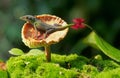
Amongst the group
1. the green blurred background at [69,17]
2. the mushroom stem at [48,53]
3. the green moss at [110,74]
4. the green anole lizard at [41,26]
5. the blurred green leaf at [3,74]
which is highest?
the green blurred background at [69,17]

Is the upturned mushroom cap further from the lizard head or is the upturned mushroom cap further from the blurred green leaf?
the blurred green leaf

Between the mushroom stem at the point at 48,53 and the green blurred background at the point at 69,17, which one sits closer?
the mushroom stem at the point at 48,53

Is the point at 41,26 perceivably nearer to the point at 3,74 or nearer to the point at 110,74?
the point at 3,74

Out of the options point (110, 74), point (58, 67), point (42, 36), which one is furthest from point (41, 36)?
point (110, 74)

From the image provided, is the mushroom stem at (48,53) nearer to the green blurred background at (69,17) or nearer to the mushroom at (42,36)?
the mushroom at (42,36)

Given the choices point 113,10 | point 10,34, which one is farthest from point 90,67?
point 10,34

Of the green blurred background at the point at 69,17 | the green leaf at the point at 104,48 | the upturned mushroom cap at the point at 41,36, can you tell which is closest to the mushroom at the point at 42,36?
the upturned mushroom cap at the point at 41,36

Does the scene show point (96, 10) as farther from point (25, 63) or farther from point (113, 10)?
point (25, 63)
